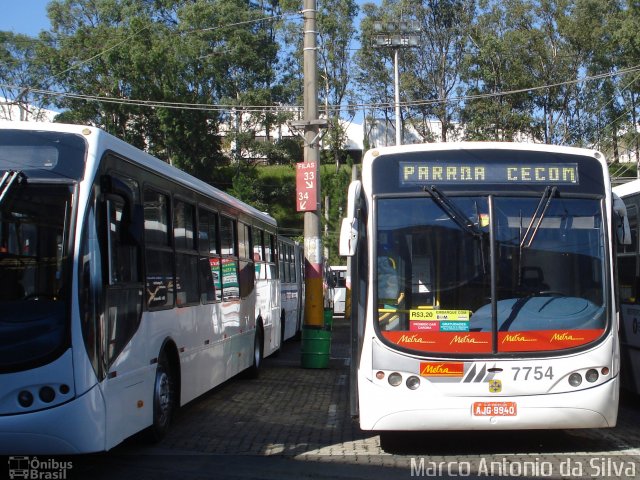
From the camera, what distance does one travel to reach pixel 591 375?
7836 millimetres

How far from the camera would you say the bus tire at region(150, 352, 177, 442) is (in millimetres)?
8539

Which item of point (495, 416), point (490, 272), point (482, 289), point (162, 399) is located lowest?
point (495, 416)

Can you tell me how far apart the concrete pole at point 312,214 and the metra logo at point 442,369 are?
8435 mm

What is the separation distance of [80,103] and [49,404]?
43812 mm

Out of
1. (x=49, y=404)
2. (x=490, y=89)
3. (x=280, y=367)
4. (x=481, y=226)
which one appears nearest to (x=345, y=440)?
(x=481, y=226)

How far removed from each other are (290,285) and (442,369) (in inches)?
539

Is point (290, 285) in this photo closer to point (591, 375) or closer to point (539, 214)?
point (539, 214)

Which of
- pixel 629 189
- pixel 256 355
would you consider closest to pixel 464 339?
pixel 629 189

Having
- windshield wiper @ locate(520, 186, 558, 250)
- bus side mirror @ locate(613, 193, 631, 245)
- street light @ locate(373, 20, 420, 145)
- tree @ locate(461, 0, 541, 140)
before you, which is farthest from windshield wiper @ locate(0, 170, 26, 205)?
tree @ locate(461, 0, 541, 140)

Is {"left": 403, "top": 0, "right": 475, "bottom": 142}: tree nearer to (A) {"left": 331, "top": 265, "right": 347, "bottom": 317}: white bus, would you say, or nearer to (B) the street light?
(B) the street light

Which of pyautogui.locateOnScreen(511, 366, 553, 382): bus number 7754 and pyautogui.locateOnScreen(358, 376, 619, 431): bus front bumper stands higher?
pyautogui.locateOnScreen(511, 366, 553, 382): bus number 7754

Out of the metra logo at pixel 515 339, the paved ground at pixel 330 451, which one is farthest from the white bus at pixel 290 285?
the metra logo at pixel 515 339

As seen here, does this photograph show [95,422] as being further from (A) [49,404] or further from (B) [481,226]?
(B) [481,226]

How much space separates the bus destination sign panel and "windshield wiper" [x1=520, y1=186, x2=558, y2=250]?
4.7 inches
